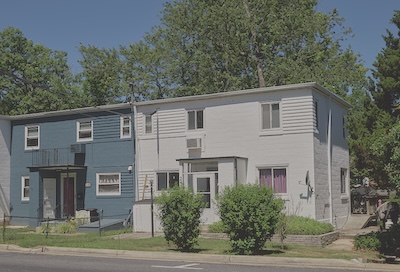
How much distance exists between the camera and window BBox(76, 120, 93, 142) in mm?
29594

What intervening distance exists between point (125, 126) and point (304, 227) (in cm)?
1184

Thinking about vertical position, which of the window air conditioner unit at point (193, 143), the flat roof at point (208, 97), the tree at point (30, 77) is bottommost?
the window air conditioner unit at point (193, 143)

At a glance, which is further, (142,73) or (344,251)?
(142,73)

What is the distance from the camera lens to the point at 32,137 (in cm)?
3139

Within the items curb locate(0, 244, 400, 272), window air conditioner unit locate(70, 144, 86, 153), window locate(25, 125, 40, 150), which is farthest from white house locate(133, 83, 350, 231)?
curb locate(0, 244, 400, 272)

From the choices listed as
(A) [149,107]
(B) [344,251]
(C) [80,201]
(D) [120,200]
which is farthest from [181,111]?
(B) [344,251]

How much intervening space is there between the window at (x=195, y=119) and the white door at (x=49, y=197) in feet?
29.9

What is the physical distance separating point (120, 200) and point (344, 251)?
13.3 meters

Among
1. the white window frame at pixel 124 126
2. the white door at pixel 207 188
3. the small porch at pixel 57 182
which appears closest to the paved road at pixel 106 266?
the white door at pixel 207 188

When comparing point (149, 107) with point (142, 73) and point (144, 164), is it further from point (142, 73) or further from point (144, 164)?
point (142, 73)

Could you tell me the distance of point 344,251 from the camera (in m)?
18.1

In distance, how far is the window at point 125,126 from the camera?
28459 mm

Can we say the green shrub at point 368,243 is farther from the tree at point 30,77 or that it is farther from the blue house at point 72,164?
the tree at point 30,77

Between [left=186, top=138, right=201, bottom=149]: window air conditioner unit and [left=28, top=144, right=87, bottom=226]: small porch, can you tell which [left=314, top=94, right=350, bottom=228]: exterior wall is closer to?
[left=186, top=138, right=201, bottom=149]: window air conditioner unit
